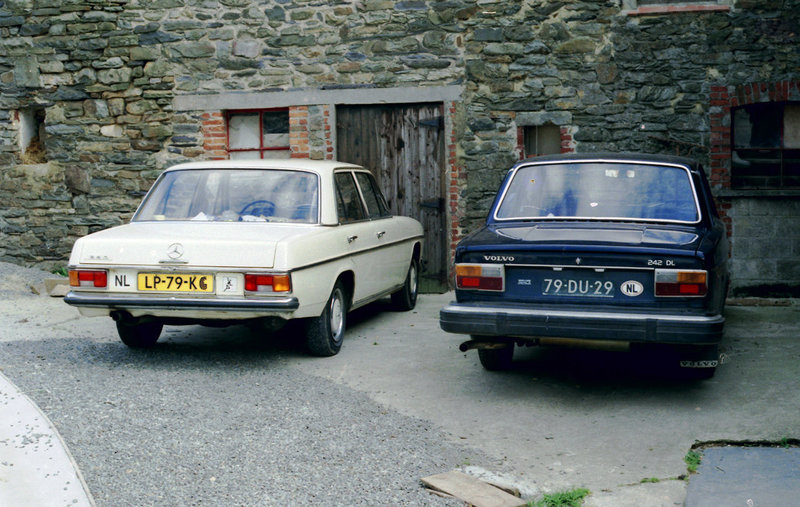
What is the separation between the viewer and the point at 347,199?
7543 millimetres

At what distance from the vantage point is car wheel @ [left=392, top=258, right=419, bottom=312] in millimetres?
9164

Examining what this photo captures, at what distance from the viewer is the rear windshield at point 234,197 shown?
6.83 meters

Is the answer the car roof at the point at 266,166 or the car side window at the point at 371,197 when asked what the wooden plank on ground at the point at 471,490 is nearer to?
the car roof at the point at 266,166

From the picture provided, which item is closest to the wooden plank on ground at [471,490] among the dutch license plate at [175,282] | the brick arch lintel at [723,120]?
the dutch license plate at [175,282]

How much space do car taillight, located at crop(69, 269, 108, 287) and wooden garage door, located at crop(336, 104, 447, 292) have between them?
5221 mm

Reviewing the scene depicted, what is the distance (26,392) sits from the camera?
5.52 meters

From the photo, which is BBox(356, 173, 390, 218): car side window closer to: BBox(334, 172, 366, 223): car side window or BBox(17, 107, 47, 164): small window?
BBox(334, 172, 366, 223): car side window

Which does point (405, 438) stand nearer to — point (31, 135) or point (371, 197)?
point (371, 197)

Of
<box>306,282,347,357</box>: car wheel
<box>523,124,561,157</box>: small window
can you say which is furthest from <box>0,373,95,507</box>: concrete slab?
<box>523,124,561,157</box>: small window

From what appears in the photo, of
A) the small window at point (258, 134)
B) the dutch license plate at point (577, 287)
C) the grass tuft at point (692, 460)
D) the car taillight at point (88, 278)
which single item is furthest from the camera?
the small window at point (258, 134)

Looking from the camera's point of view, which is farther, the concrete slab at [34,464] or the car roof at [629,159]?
the car roof at [629,159]

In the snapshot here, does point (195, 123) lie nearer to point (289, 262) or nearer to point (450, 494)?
point (289, 262)

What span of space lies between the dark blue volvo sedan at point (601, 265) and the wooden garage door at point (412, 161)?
4.55 m

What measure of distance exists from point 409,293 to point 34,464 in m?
5.53
